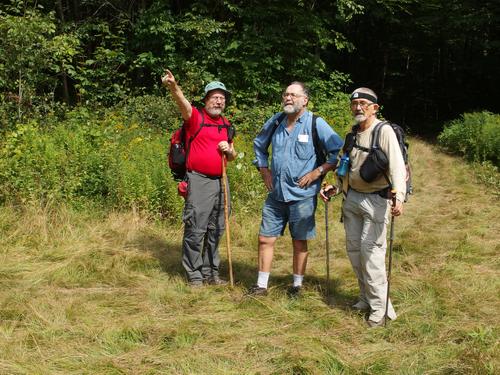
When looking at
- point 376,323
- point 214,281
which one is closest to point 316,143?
point 376,323

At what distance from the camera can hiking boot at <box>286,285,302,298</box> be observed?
463 centimetres

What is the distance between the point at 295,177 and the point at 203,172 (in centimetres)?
97

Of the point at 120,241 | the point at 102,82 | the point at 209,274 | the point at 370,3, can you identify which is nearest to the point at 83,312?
the point at 209,274

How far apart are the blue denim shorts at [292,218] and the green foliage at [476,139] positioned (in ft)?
30.7

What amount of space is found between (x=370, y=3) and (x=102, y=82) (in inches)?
486

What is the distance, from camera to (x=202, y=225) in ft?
16.2

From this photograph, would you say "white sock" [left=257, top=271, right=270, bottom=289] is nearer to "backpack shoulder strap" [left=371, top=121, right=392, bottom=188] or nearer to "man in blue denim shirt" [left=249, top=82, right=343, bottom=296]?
"man in blue denim shirt" [left=249, top=82, right=343, bottom=296]

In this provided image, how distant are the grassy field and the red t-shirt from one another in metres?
1.20

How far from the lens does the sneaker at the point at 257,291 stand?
4652 mm

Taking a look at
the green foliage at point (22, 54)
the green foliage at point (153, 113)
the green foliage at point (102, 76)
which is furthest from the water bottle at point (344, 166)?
the green foliage at point (102, 76)

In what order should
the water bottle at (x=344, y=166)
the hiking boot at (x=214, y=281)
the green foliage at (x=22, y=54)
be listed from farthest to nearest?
the green foliage at (x=22, y=54), the hiking boot at (x=214, y=281), the water bottle at (x=344, y=166)

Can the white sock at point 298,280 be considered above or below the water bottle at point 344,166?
below

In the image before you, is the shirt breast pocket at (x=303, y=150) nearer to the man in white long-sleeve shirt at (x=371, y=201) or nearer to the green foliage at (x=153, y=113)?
the man in white long-sleeve shirt at (x=371, y=201)

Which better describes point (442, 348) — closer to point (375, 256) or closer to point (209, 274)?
point (375, 256)
